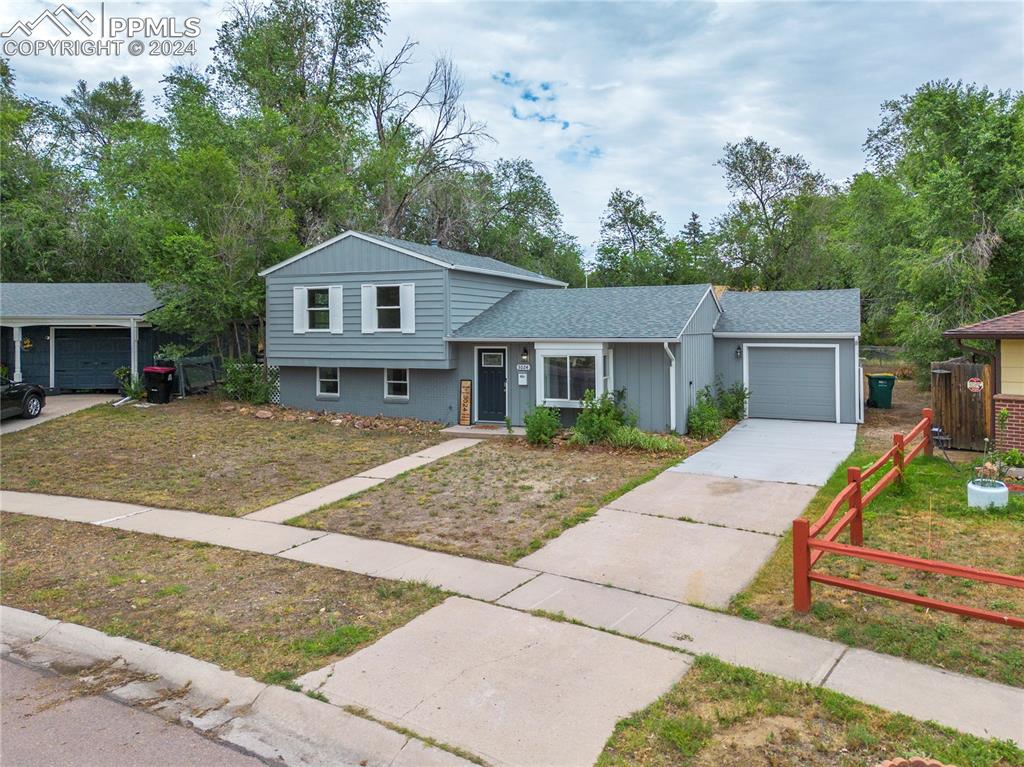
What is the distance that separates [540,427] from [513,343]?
2.96 m

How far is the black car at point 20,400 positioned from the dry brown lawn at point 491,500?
1137cm

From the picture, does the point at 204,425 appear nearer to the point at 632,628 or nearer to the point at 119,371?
the point at 119,371

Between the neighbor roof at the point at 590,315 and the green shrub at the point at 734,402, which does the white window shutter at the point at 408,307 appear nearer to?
the neighbor roof at the point at 590,315

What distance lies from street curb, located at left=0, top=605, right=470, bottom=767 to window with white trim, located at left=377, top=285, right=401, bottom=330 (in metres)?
11.6

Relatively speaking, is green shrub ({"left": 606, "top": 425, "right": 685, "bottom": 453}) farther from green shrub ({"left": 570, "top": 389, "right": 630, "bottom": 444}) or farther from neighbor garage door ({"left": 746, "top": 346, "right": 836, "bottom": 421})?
neighbor garage door ({"left": 746, "top": 346, "right": 836, "bottom": 421})

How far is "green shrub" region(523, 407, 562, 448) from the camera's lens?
13648mm

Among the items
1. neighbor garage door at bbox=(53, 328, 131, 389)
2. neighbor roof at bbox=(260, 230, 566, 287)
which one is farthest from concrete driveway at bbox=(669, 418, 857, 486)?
neighbor garage door at bbox=(53, 328, 131, 389)

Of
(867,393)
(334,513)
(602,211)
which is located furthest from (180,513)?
(602,211)

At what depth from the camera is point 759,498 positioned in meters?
9.36

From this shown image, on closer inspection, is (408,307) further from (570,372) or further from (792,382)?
(792,382)

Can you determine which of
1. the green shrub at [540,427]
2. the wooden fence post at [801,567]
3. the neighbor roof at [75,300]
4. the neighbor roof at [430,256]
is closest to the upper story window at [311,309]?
the neighbor roof at [430,256]

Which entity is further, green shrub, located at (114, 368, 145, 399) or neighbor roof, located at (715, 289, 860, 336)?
green shrub, located at (114, 368, 145, 399)

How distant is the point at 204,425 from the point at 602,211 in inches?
1108

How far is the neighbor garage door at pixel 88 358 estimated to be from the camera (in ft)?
68.3
